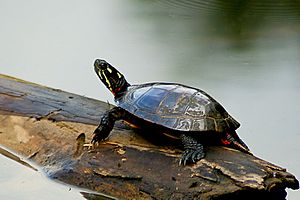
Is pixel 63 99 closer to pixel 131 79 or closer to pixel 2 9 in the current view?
pixel 131 79

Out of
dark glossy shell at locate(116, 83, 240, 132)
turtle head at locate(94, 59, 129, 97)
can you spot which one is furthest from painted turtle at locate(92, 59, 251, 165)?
turtle head at locate(94, 59, 129, 97)

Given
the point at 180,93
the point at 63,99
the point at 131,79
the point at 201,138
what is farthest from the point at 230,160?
the point at 131,79

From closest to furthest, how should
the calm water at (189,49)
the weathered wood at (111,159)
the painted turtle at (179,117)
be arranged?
1. the weathered wood at (111,159)
2. the painted turtle at (179,117)
3. the calm water at (189,49)

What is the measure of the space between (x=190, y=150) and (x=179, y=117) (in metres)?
0.14

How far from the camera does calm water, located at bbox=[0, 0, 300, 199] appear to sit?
324 cm

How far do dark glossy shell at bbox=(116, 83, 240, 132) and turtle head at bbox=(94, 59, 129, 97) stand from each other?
0.10m

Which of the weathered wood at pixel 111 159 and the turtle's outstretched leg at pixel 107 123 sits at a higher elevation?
the turtle's outstretched leg at pixel 107 123

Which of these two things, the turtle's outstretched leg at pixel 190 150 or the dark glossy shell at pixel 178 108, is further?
the dark glossy shell at pixel 178 108

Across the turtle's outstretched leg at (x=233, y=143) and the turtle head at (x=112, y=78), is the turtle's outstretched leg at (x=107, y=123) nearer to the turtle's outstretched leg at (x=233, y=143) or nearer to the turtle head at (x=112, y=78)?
the turtle head at (x=112, y=78)

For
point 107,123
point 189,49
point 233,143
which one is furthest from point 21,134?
point 189,49

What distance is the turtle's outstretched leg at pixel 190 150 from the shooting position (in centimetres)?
221

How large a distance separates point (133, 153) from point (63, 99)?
463mm

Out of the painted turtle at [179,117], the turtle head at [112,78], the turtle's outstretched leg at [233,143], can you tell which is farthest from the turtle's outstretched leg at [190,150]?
the turtle head at [112,78]

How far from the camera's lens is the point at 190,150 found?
2.24 metres
